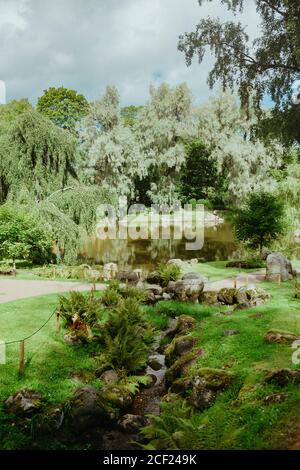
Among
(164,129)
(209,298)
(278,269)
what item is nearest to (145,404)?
(209,298)

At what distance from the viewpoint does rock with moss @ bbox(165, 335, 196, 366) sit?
32.7 ft

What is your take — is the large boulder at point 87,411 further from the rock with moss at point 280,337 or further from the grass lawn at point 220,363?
the rock with moss at point 280,337

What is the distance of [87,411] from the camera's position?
23.8ft

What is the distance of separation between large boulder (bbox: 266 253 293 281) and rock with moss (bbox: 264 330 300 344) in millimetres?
8634

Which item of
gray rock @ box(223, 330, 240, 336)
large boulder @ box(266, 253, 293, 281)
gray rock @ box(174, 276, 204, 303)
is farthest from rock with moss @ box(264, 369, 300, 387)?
large boulder @ box(266, 253, 293, 281)

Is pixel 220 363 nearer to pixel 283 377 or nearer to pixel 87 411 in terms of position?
pixel 283 377

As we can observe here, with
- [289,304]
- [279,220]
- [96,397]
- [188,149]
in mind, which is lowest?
[96,397]

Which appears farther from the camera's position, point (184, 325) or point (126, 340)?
point (184, 325)

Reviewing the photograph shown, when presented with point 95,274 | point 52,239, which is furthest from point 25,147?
point 95,274

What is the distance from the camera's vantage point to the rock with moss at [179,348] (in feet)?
32.7

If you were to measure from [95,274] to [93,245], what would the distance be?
12.7 meters

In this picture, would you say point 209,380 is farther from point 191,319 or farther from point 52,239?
point 52,239

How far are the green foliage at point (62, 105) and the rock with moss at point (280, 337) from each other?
49908 millimetres
